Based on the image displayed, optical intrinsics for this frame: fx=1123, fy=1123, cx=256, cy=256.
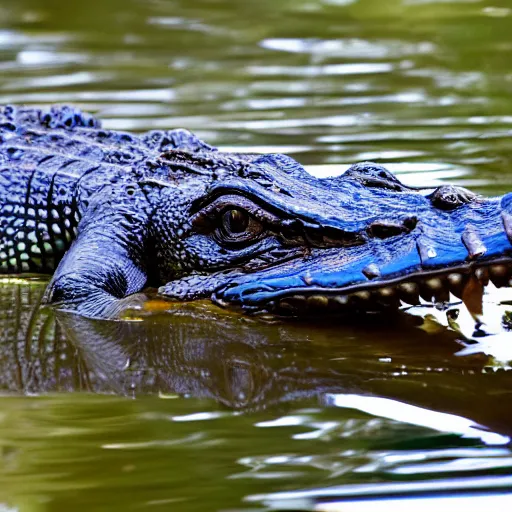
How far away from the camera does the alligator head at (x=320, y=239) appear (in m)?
4.04

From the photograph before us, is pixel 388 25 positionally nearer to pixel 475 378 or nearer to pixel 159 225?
pixel 159 225

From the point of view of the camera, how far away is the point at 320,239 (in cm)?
442

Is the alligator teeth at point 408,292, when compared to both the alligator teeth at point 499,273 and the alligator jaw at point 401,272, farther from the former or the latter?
the alligator teeth at point 499,273

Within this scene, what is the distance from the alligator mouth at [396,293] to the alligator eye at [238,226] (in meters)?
0.28

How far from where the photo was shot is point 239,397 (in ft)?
12.6

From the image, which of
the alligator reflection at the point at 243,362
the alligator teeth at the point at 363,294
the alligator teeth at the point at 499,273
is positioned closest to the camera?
the alligator reflection at the point at 243,362

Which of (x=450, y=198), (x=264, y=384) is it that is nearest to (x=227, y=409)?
(x=264, y=384)

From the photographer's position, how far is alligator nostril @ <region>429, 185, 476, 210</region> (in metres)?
4.23

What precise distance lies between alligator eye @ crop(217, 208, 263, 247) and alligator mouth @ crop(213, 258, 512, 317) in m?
0.28

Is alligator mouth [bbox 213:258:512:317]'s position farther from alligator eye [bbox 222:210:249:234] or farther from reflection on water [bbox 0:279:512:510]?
alligator eye [bbox 222:210:249:234]

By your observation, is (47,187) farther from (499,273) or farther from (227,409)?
(499,273)

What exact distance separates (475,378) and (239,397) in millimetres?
815

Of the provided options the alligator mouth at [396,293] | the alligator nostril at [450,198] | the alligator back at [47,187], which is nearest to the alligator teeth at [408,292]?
the alligator mouth at [396,293]

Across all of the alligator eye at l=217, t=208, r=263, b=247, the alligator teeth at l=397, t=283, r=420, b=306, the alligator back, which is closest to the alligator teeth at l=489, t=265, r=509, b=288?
the alligator teeth at l=397, t=283, r=420, b=306
